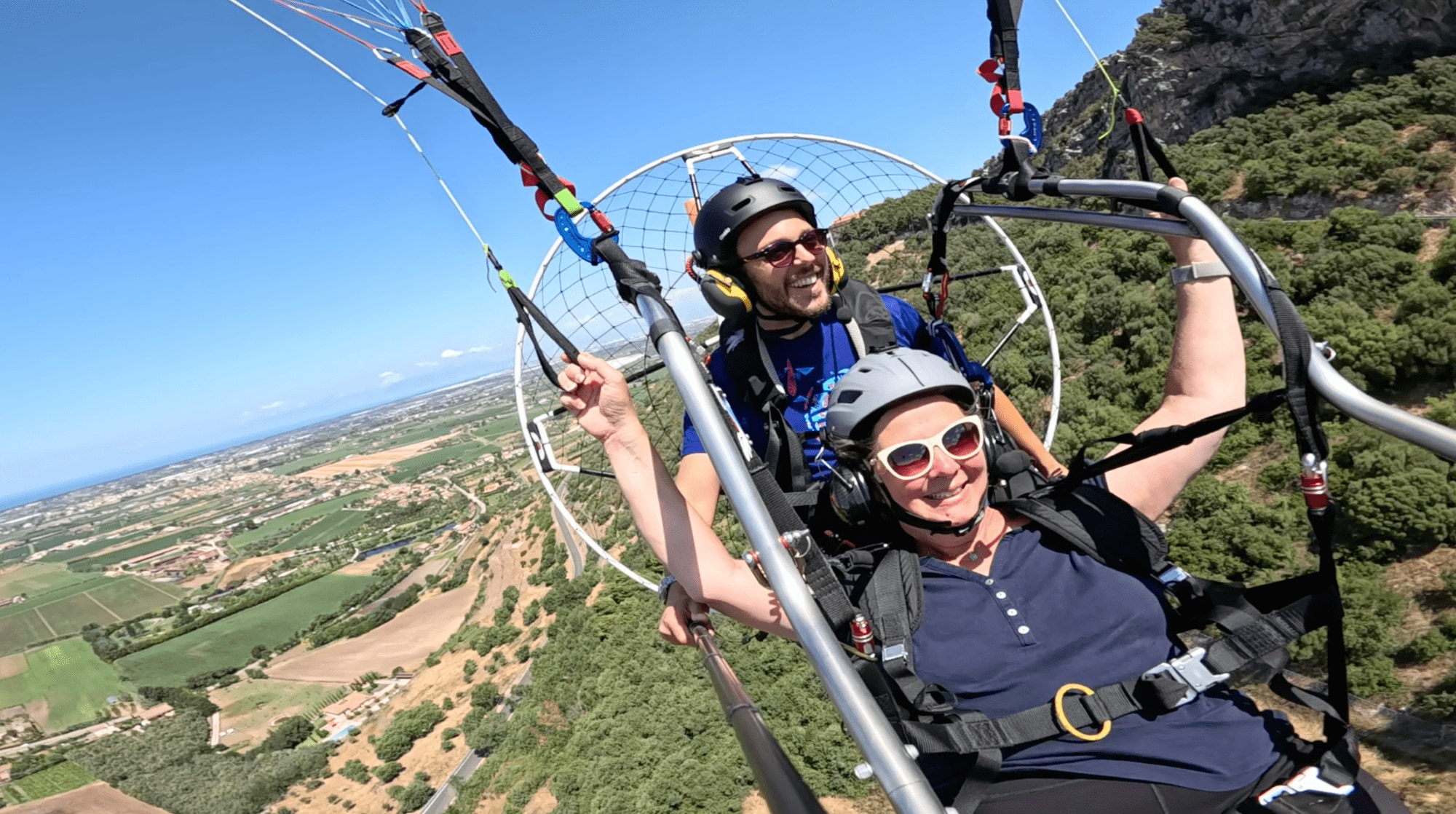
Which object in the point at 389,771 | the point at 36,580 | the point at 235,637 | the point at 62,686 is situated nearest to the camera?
the point at 389,771

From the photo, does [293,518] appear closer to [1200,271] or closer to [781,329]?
[781,329]

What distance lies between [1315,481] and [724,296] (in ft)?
8.10

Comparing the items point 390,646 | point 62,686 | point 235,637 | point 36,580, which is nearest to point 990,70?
point 390,646

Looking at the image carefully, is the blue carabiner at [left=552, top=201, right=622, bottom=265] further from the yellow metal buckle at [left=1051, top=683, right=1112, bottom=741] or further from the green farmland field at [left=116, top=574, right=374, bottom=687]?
the green farmland field at [left=116, top=574, right=374, bottom=687]

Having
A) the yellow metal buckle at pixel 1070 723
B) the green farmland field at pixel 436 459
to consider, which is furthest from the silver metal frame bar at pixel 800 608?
the green farmland field at pixel 436 459

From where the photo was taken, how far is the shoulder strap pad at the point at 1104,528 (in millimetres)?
2291

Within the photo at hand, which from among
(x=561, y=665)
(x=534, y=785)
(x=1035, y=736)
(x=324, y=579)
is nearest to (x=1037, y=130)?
(x=1035, y=736)

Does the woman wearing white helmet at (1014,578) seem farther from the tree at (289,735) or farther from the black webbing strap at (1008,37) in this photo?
the tree at (289,735)

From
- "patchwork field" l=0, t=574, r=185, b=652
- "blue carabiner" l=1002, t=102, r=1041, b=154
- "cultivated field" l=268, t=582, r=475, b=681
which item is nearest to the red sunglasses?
"blue carabiner" l=1002, t=102, r=1041, b=154

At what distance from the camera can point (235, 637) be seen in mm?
75688

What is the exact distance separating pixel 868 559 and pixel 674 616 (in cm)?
127

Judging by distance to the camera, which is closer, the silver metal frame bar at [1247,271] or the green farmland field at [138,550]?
the silver metal frame bar at [1247,271]

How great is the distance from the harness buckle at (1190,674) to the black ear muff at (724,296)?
7.78 ft

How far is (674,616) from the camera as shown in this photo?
10.6ft
